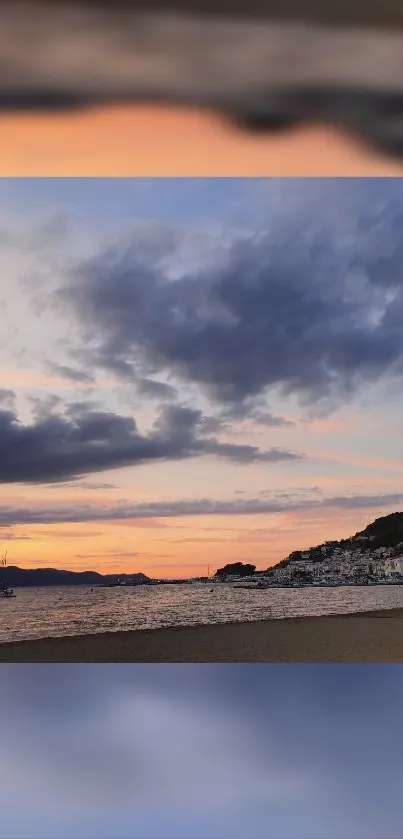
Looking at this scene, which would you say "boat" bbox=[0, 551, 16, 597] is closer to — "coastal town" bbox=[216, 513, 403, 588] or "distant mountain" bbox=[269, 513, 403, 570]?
"coastal town" bbox=[216, 513, 403, 588]

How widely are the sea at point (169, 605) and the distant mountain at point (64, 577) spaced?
0.24m

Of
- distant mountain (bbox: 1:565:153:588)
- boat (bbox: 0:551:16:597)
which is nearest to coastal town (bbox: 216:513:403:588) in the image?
distant mountain (bbox: 1:565:153:588)

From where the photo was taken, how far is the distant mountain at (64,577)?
12.6 m

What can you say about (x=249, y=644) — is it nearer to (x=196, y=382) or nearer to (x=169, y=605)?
(x=169, y=605)

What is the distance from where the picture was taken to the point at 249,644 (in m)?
11.5

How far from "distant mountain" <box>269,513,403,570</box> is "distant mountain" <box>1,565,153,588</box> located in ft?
7.74

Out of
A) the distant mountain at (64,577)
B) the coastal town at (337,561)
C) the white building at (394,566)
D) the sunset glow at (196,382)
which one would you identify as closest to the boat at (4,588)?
the distant mountain at (64,577)

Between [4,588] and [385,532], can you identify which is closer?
[385,532]

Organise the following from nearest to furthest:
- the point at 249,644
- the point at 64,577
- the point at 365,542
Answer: the point at 249,644 → the point at 64,577 → the point at 365,542

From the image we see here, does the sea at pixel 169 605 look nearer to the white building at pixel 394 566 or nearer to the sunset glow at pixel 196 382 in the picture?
the white building at pixel 394 566

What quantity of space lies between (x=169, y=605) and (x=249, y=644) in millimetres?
3188

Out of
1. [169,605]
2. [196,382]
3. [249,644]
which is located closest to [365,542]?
[249,644]

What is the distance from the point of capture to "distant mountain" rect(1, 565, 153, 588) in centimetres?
1263

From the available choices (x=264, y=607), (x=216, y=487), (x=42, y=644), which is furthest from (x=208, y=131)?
(x=264, y=607)
